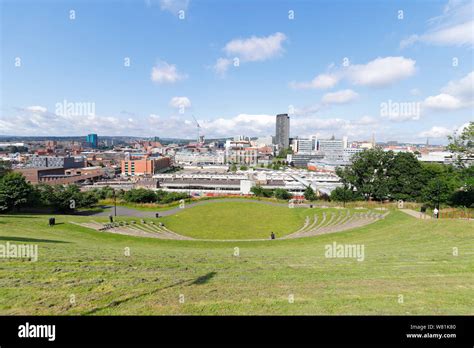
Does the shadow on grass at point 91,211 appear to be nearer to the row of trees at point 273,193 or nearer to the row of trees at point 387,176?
the row of trees at point 273,193

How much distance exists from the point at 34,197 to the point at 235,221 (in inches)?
1142

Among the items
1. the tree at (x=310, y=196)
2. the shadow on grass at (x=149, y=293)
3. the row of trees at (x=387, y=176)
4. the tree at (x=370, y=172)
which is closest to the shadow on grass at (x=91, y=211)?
→ the shadow on grass at (x=149, y=293)

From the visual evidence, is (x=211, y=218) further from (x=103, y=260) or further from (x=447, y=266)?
(x=447, y=266)

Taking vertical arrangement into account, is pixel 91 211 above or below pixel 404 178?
below

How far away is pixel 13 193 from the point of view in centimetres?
3064

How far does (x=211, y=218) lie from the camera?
1347 inches

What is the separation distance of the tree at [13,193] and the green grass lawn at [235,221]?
18.5 meters

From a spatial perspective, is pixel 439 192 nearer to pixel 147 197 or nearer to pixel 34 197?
pixel 147 197

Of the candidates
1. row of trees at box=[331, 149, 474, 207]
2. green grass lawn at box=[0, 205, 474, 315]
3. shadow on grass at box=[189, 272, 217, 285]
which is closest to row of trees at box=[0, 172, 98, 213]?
green grass lawn at box=[0, 205, 474, 315]

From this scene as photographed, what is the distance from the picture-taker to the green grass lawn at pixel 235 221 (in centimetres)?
2773

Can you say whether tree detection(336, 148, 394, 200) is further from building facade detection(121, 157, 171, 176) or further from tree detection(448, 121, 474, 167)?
building facade detection(121, 157, 171, 176)

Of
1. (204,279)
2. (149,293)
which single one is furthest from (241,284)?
(149,293)

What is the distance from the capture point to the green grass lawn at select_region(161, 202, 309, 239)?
91.0 feet
